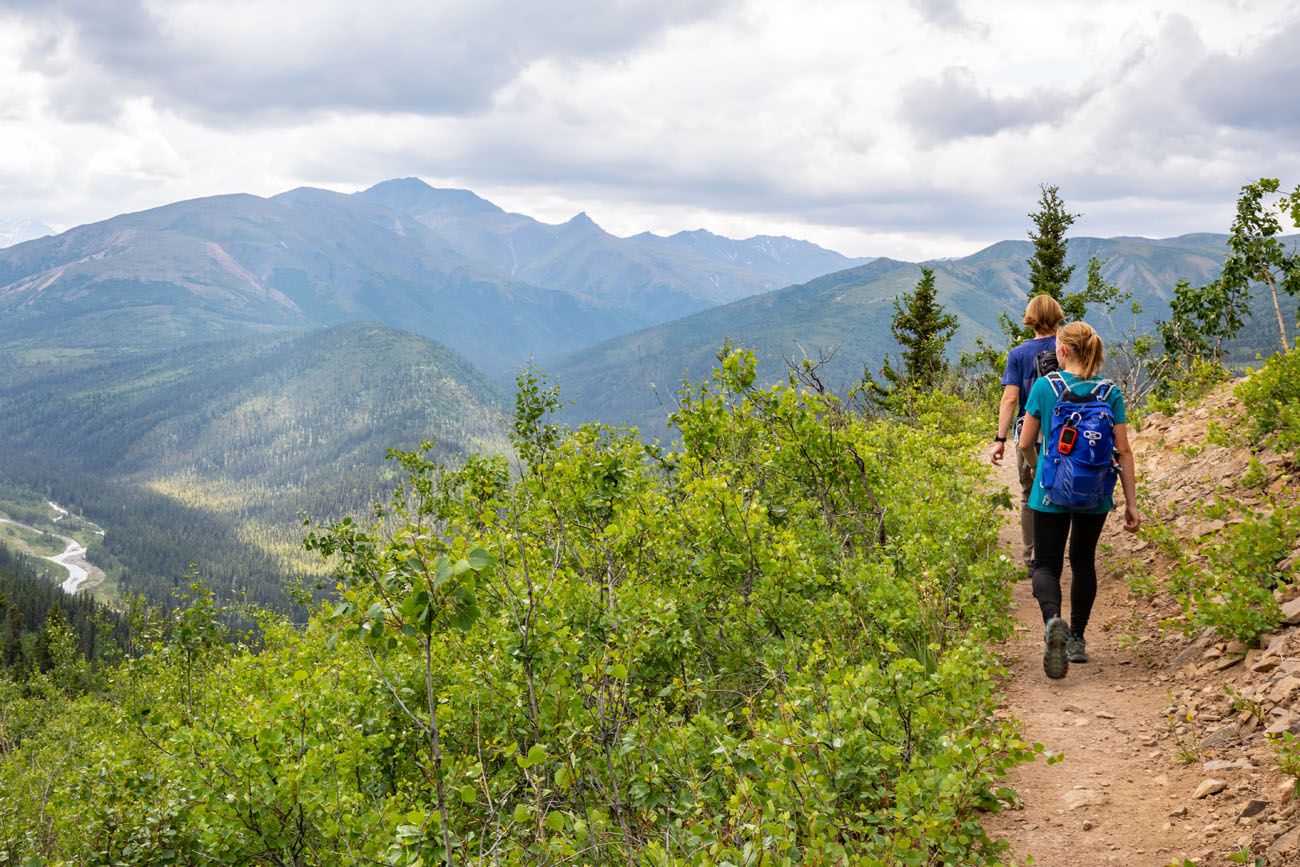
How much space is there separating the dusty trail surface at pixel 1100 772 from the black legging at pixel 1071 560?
0.54m

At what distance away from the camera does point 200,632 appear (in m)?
18.8

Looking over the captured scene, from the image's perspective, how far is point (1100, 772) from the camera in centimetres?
486

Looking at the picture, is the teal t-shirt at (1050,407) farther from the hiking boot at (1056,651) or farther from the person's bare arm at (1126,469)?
the hiking boot at (1056,651)

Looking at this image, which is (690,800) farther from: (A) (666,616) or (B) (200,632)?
(B) (200,632)

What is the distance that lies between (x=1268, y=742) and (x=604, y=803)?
3.96 meters

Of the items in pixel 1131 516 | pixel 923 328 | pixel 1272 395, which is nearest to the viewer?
pixel 1131 516

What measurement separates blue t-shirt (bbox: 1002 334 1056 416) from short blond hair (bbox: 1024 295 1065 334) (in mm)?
108

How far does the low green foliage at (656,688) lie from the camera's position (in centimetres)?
405

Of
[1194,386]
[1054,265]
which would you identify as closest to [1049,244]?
[1054,265]

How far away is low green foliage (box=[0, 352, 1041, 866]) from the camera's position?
13.3 feet

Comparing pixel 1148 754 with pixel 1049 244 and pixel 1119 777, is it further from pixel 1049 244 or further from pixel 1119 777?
pixel 1049 244

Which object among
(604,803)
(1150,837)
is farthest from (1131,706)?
(604,803)

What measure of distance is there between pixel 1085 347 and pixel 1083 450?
842 mm

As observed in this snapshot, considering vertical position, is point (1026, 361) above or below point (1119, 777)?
above
